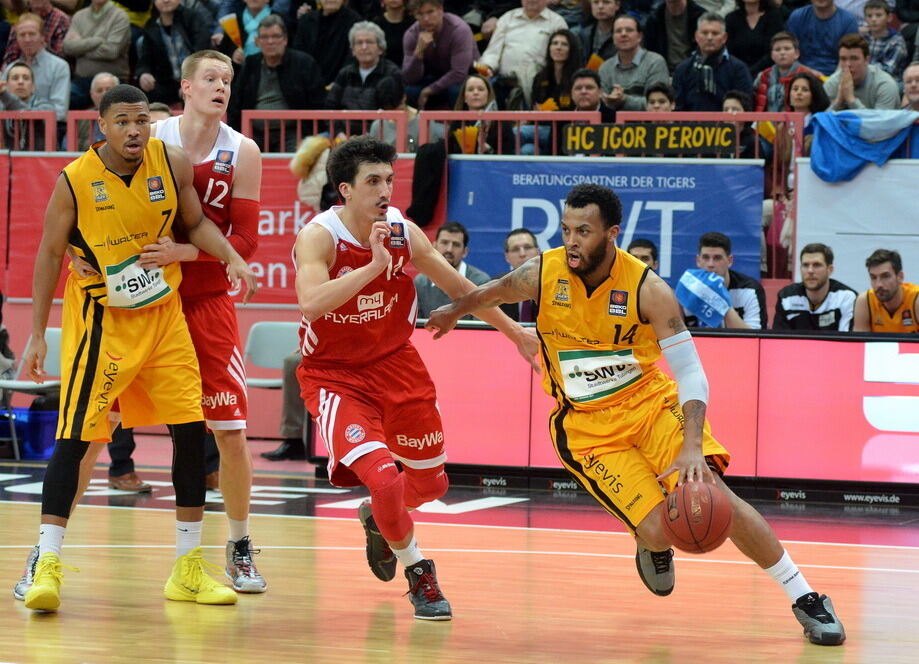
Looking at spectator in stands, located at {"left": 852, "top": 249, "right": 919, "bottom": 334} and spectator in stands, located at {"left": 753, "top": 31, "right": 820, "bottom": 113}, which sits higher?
spectator in stands, located at {"left": 753, "top": 31, "right": 820, "bottom": 113}

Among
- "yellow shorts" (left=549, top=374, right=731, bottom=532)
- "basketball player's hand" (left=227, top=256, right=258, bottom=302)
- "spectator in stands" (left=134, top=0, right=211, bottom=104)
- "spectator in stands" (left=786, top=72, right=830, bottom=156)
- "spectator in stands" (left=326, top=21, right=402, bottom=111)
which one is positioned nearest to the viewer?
"yellow shorts" (left=549, top=374, right=731, bottom=532)

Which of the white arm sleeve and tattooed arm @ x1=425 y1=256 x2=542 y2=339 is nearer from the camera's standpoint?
the white arm sleeve

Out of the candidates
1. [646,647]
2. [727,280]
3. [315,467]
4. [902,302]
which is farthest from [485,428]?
[646,647]

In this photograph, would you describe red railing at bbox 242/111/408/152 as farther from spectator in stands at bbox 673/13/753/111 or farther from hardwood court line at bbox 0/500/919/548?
hardwood court line at bbox 0/500/919/548

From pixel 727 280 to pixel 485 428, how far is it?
2170 millimetres

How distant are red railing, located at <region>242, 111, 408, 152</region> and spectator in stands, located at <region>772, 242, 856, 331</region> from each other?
3.76 meters

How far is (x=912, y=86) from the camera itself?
36.6 ft

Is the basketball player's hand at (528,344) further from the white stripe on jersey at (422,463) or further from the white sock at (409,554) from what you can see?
the white sock at (409,554)

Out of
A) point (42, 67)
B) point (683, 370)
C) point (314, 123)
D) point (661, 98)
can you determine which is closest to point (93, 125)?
point (42, 67)

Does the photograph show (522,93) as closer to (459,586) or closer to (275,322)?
(275,322)

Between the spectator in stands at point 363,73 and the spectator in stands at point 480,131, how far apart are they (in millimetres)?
912

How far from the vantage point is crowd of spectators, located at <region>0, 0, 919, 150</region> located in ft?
39.4

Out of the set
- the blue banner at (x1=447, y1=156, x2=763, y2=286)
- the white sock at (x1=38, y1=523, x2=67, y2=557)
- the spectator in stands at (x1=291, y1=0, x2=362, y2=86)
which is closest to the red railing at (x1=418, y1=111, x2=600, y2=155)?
the blue banner at (x1=447, y1=156, x2=763, y2=286)

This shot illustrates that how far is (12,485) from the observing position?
31.3 feet
